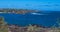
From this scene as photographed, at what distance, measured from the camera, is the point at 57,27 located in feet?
24.0

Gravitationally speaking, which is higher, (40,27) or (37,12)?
(37,12)

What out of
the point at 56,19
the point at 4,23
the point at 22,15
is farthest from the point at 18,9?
Result: the point at 56,19

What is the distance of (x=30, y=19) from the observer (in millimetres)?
7527

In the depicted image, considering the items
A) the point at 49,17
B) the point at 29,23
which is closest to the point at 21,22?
the point at 29,23

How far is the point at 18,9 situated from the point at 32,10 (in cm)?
50

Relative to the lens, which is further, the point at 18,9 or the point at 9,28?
the point at 18,9

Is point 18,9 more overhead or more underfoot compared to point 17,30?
more overhead

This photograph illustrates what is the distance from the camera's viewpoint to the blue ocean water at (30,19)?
7336 millimetres

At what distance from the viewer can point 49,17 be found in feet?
25.3

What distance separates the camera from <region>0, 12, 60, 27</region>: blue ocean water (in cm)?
734

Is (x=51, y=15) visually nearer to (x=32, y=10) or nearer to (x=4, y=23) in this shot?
(x=32, y=10)

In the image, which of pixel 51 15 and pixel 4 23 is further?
pixel 51 15

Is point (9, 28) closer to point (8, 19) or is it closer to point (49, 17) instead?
point (8, 19)

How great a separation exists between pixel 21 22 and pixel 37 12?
23.8 inches
